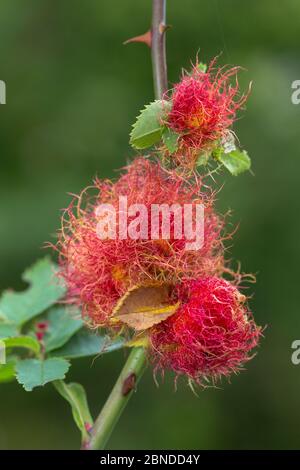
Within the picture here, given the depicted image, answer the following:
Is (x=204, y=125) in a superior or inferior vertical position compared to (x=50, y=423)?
superior

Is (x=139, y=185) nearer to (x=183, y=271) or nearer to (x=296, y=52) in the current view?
(x=183, y=271)

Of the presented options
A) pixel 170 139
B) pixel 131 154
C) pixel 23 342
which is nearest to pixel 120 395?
pixel 23 342

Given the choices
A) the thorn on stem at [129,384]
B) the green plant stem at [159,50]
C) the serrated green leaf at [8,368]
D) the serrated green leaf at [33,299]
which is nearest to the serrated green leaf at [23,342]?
the serrated green leaf at [8,368]

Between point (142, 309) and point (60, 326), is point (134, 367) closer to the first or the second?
point (142, 309)

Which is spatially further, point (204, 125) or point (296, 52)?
point (296, 52)

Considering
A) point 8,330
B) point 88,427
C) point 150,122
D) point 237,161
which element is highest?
point 150,122

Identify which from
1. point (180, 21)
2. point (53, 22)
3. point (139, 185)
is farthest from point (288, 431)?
point (139, 185)

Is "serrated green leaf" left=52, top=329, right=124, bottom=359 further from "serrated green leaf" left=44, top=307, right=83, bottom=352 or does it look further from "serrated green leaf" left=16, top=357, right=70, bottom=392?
"serrated green leaf" left=16, top=357, right=70, bottom=392
